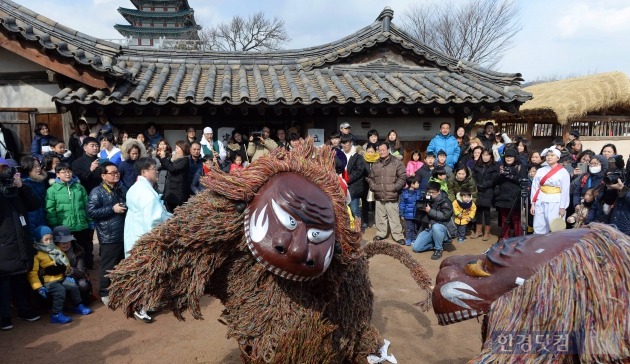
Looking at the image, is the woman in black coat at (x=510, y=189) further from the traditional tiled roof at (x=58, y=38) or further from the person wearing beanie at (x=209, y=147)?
the traditional tiled roof at (x=58, y=38)

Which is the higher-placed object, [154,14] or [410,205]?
[154,14]

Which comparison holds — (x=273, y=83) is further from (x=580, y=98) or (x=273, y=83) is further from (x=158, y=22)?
(x=158, y=22)

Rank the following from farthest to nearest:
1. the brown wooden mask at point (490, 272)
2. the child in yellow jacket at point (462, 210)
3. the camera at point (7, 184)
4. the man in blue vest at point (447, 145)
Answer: the man in blue vest at point (447, 145), the child in yellow jacket at point (462, 210), the camera at point (7, 184), the brown wooden mask at point (490, 272)

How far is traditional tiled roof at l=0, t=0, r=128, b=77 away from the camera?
20.1 feet

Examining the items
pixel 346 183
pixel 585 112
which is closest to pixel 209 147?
pixel 346 183

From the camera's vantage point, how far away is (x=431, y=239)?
6.29m

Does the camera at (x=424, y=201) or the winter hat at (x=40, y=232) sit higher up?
the winter hat at (x=40, y=232)

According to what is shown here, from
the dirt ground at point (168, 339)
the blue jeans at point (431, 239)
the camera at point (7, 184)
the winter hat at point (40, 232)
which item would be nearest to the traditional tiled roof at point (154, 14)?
the blue jeans at point (431, 239)

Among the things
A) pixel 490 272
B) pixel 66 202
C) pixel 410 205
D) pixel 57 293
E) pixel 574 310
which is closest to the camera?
pixel 574 310

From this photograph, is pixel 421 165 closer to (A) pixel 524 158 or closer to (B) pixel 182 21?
(A) pixel 524 158

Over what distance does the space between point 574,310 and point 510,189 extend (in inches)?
244

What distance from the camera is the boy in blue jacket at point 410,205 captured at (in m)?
6.64

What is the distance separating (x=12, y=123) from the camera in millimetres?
6910

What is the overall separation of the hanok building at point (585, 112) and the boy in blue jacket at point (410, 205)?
24.2ft
